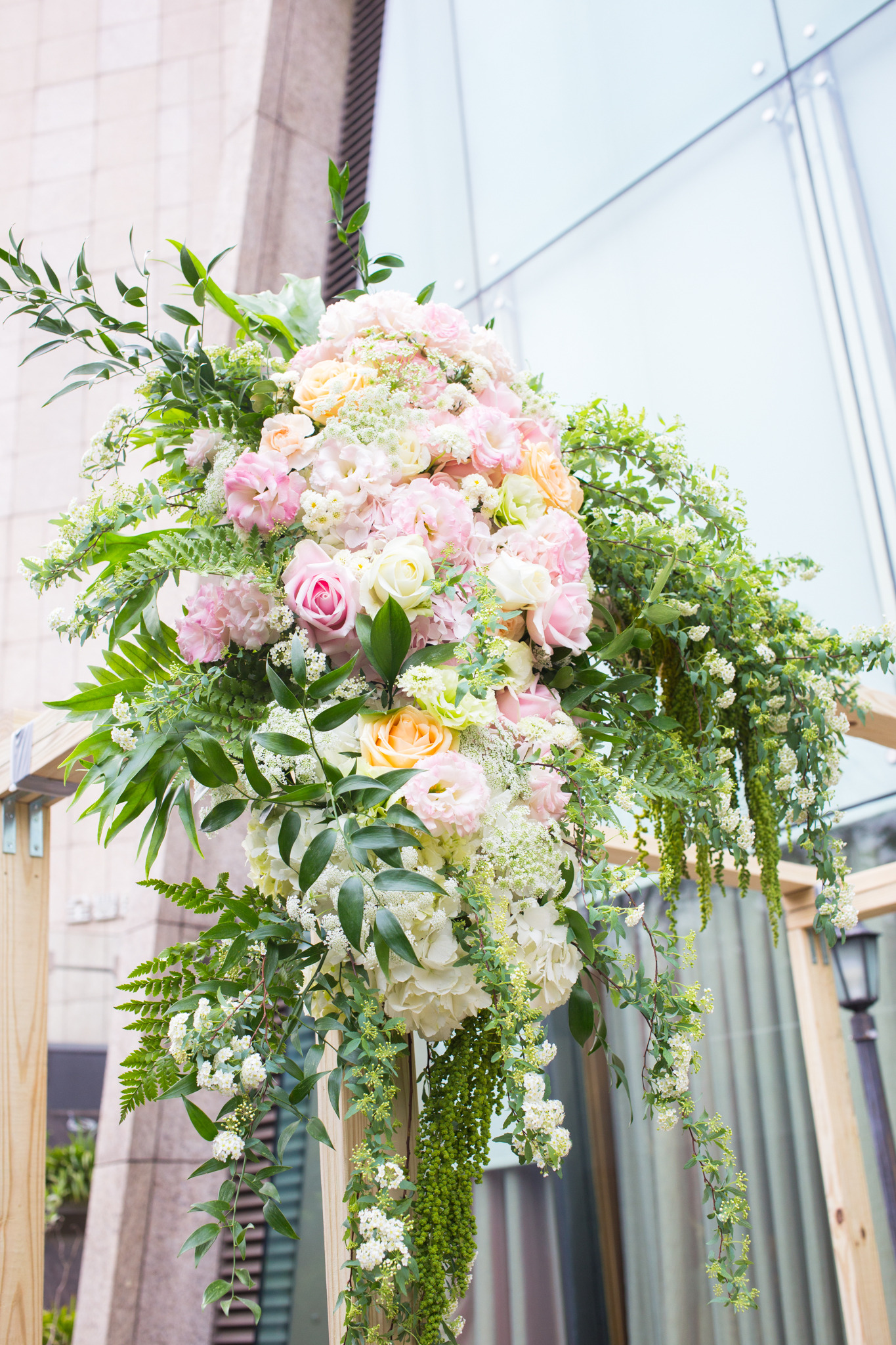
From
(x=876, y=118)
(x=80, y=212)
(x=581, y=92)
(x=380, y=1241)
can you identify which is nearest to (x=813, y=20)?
(x=876, y=118)

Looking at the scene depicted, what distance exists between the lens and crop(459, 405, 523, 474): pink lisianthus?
799 mm

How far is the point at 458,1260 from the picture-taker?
0.61 meters

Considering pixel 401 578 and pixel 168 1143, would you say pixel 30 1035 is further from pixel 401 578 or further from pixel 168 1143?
pixel 168 1143

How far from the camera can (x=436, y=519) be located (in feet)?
2.43

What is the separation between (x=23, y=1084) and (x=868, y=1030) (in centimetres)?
185

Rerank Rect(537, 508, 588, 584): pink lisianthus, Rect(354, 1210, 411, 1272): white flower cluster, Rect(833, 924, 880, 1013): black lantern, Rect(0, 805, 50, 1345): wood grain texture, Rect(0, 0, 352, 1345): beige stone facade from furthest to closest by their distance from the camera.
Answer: Rect(0, 0, 352, 1345): beige stone facade, Rect(833, 924, 880, 1013): black lantern, Rect(0, 805, 50, 1345): wood grain texture, Rect(537, 508, 588, 584): pink lisianthus, Rect(354, 1210, 411, 1272): white flower cluster

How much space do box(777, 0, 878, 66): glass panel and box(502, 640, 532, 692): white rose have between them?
2.69m

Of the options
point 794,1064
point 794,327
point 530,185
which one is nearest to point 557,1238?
point 794,1064

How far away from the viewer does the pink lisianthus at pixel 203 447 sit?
83 cm

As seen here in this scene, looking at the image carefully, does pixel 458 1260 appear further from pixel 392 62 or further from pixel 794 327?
pixel 392 62

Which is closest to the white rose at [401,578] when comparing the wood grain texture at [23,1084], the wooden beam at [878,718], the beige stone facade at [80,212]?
the wood grain texture at [23,1084]

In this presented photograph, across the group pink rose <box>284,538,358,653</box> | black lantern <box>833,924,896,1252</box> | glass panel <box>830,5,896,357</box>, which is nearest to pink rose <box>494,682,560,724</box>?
pink rose <box>284,538,358,653</box>

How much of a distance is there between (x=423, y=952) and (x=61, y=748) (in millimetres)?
596

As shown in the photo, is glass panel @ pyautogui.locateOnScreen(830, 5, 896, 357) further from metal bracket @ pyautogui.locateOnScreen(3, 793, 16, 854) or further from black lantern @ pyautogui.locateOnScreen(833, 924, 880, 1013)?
metal bracket @ pyautogui.locateOnScreen(3, 793, 16, 854)
